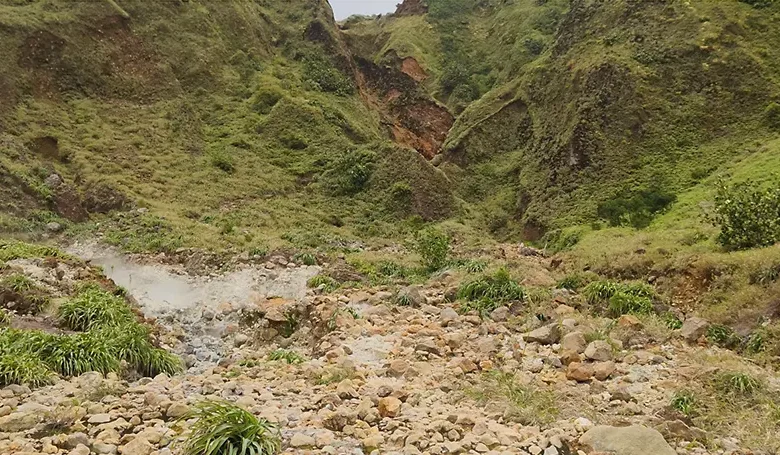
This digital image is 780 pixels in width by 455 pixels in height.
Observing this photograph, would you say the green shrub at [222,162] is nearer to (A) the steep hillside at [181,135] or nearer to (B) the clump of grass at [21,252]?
(A) the steep hillside at [181,135]

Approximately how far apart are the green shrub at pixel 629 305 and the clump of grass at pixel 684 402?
14.0ft

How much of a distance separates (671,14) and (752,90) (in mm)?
8249

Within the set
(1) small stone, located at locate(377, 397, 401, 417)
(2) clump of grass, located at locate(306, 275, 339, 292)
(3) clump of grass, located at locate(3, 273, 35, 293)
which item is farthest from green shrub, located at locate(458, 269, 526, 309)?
(3) clump of grass, located at locate(3, 273, 35, 293)

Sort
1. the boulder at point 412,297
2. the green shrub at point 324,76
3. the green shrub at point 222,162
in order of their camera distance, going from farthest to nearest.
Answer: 1. the green shrub at point 324,76
2. the green shrub at point 222,162
3. the boulder at point 412,297

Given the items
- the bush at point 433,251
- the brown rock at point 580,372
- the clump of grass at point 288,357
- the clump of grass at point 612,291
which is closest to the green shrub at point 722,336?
the clump of grass at point 612,291

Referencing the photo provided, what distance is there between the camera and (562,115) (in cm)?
3709

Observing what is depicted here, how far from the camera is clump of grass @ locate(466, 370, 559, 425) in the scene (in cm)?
568

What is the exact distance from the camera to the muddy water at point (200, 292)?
448 inches

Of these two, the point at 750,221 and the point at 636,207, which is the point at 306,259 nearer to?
the point at 750,221

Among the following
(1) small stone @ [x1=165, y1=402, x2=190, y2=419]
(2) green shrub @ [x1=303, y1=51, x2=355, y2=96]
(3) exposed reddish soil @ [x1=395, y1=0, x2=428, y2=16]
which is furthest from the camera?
(3) exposed reddish soil @ [x1=395, y1=0, x2=428, y2=16]

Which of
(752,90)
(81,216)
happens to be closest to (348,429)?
(81,216)

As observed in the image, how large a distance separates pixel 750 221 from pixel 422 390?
11.3 metres

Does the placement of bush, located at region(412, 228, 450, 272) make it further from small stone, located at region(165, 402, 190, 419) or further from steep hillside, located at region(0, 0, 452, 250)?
small stone, located at region(165, 402, 190, 419)

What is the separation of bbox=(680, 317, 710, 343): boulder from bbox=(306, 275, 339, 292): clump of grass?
762 centimetres
